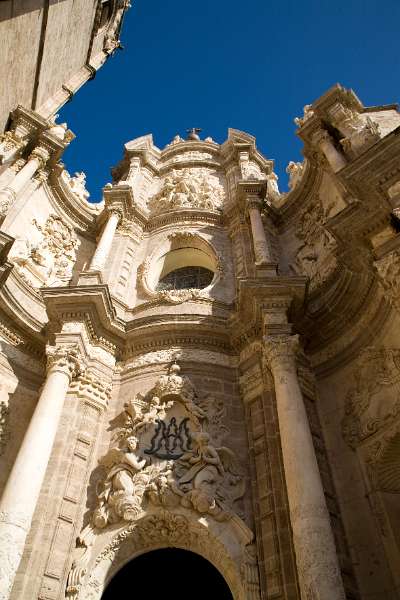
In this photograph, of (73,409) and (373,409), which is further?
(73,409)

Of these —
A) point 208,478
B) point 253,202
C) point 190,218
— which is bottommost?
point 208,478

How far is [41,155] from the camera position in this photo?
14289 mm

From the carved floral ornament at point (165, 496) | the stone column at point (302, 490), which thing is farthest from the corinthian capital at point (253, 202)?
the carved floral ornament at point (165, 496)

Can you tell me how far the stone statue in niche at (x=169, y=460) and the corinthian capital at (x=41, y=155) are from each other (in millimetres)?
7811

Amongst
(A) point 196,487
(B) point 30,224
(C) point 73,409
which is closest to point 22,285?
(B) point 30,224

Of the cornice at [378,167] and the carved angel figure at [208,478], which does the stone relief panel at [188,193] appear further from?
the carved angel figure at [208,478]

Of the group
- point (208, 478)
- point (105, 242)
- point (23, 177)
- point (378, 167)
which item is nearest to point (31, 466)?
point (208, 478)

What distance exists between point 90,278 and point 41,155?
4774mm

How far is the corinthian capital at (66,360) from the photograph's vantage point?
9797 mm

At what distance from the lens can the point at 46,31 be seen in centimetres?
937

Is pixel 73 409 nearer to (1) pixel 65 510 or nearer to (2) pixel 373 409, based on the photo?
(1) pixel 65 510

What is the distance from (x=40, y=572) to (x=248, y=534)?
3.32m

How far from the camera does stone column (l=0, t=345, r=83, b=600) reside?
6.82m

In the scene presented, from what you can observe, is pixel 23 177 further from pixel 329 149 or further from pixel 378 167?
pixel 378 167
